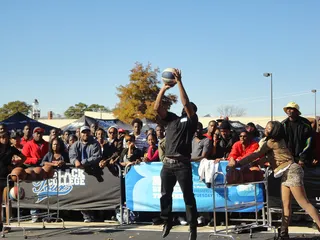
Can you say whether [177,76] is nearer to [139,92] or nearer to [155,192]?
[155,192]

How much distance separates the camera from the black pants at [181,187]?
7.18 m

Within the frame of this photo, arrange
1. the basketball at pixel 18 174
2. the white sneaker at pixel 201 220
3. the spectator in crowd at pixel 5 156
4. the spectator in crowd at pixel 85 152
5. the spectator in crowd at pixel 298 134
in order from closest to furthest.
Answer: the spectator in crowd at pixel 298 134 < the basketball at pixel 18 174 < the spectator in crowd at pixel 5 156 < the white sneaker at pixel 201 220 < the spectator in crowd at pixel 85 152

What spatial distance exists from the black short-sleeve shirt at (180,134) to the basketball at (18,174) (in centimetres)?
325

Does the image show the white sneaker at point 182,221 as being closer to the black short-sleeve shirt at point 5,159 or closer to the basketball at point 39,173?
the basketball at point 39,173

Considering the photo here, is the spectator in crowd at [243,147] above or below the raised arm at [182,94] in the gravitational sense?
below

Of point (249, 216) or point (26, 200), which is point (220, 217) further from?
point (26, 200)

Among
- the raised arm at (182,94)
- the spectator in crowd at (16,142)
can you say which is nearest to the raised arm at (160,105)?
the raised arm at (182,94)

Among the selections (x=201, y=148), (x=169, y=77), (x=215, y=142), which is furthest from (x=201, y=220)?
(x=169, y=77)

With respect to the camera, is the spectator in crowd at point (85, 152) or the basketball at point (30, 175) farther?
the spectator in crowd at point (85, 152)

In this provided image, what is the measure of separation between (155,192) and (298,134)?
3123mm

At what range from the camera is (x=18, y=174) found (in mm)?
9094

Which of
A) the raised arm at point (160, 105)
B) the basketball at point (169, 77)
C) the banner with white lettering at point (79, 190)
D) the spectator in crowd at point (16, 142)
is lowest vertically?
the banner with white lettering at point (79, 190)

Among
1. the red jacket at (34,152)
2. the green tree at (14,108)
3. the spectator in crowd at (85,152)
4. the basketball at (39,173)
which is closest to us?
the basketball at (39,173)

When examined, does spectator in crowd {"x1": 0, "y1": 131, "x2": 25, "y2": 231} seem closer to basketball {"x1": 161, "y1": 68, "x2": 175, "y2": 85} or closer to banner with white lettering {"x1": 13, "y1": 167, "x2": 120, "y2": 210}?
banner with white lettering {"x1": 13, "y1": 167, "x2": 120, "y2": 210}
